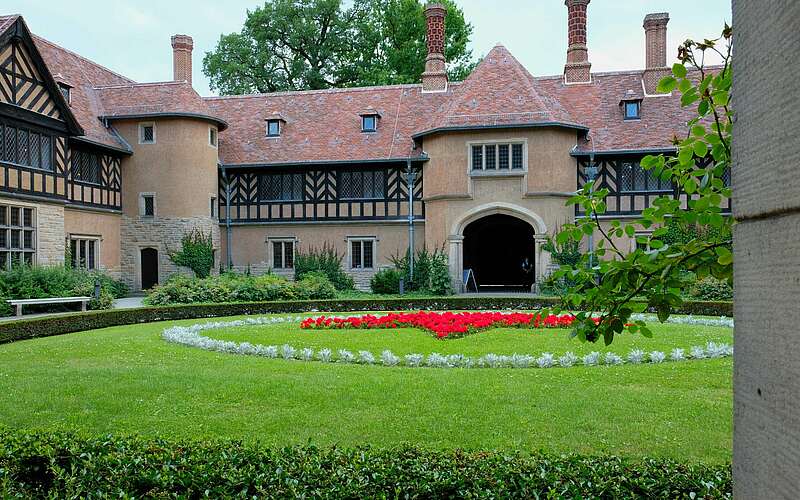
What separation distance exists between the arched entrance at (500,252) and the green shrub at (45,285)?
15.3m

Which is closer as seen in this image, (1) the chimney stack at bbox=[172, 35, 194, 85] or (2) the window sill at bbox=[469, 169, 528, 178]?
(2) the window sill at bbox=[469, 169, 528, 178]

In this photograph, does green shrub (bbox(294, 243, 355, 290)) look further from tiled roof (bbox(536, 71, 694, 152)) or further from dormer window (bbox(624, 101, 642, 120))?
dormer window (bbox(624, 101, 642, 120))

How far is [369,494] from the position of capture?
385cm

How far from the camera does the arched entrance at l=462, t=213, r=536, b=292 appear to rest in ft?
98.1

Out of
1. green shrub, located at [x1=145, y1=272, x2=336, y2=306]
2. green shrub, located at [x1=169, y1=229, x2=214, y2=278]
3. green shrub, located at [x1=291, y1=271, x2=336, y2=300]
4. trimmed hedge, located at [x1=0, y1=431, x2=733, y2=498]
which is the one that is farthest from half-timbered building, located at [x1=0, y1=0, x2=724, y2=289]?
trimmed hedge, located at [x1=0, y1=431, x2=733, y2=498]

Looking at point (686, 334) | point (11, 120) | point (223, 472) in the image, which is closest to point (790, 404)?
point (223, 472)

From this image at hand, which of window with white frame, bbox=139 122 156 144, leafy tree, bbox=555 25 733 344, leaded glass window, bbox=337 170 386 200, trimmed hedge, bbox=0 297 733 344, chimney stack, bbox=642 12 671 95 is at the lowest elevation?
trimmed hedge, bbox=0 297 733 344

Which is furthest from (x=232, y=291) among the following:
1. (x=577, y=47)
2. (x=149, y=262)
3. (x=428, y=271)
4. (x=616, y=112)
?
(x=577, y=47)

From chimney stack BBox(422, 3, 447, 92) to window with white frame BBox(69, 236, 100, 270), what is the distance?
47.0ft

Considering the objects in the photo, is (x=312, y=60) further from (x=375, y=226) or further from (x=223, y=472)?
(x=223, y=472)

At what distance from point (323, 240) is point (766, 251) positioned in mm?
25760

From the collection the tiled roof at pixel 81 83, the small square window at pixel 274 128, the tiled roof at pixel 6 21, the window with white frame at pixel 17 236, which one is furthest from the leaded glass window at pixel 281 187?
the tiled roof at pixel 6 21

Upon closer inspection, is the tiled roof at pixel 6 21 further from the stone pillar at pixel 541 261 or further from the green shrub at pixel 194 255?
the stone pillar at pixel 541 261

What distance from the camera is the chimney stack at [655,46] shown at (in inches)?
1036
